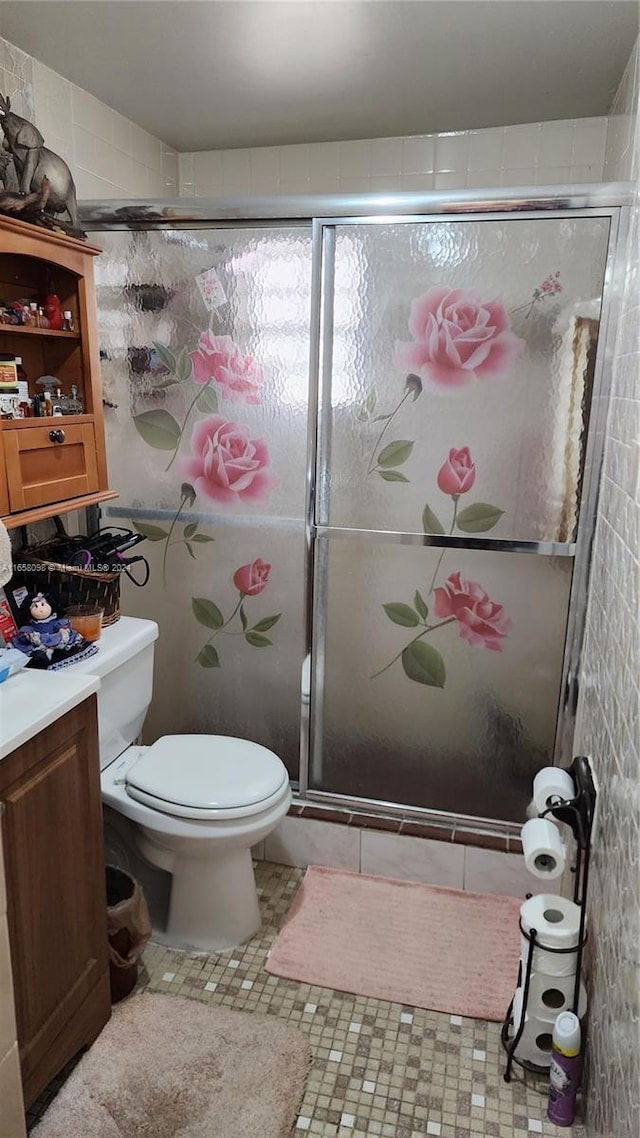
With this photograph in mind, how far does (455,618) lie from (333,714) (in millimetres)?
495

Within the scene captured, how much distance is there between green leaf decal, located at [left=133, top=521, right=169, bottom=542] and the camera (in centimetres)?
230

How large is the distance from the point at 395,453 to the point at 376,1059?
58.4 inches

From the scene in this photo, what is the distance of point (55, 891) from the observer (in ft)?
4.67

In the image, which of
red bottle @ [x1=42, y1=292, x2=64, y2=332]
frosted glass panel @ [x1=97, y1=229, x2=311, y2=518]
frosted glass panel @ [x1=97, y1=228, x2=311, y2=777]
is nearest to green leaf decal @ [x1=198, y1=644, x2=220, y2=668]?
frosted glass panel @ [x1=97, y1=228, x2=311, y2=777]

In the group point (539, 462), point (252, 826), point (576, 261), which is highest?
point (576, 261)

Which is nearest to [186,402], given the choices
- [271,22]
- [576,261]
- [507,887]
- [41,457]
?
[41,457]

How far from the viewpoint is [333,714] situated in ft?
7.50

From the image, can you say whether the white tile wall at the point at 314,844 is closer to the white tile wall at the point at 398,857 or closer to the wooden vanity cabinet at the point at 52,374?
the white tile wall at the point at 398,857

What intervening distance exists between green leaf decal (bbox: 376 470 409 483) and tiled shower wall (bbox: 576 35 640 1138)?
1.75 feet

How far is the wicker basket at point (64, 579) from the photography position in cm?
185

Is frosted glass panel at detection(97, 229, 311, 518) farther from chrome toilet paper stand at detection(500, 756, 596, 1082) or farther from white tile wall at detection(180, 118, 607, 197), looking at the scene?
chrome toilet paper stand at detection(500, 756, 596, 1082)

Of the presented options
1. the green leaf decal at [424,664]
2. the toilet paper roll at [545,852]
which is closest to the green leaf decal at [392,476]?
the green leaf decal at [424,664]

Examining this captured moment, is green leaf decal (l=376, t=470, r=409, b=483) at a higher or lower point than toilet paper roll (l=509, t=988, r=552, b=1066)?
higher

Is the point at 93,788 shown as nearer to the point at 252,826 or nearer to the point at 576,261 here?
the point at 252,826
